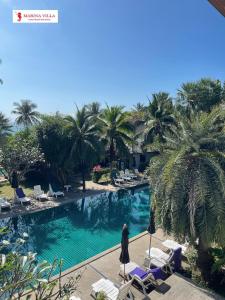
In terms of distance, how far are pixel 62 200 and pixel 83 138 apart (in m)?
5.68

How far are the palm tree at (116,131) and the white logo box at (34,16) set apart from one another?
15.7 metres

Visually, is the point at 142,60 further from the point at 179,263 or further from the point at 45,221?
the point at 179,263

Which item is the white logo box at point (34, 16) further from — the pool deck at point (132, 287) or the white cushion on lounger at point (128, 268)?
the white cushion on lounger at point (128, 268)

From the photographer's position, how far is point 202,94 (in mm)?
44500

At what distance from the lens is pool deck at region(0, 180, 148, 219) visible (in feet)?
54.0

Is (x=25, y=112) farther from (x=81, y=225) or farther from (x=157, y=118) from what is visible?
(x=81, y=225)

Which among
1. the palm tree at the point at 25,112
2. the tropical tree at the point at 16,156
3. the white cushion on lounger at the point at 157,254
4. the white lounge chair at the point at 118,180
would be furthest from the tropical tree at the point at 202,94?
the white cushion on lounger at the point at 157,254

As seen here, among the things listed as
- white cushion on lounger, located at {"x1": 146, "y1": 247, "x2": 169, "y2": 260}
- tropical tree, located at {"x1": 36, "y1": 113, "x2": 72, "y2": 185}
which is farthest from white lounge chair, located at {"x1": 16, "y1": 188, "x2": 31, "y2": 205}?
white cushion on lounger, located at {"x1": 146, "y1": 247, "x2": 169, "y2": 260}

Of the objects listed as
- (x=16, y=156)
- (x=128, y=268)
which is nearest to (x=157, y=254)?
(x=128, y=268)

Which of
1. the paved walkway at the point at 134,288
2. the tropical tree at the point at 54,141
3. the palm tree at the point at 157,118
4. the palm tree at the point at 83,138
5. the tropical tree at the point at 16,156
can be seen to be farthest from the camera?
the palm tree at the point at 157,118

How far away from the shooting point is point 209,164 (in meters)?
8.09

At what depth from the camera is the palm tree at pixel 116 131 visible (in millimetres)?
25234

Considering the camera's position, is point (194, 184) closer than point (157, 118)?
→ Yes

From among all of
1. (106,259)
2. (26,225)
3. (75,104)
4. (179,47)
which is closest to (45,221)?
(26,225)
